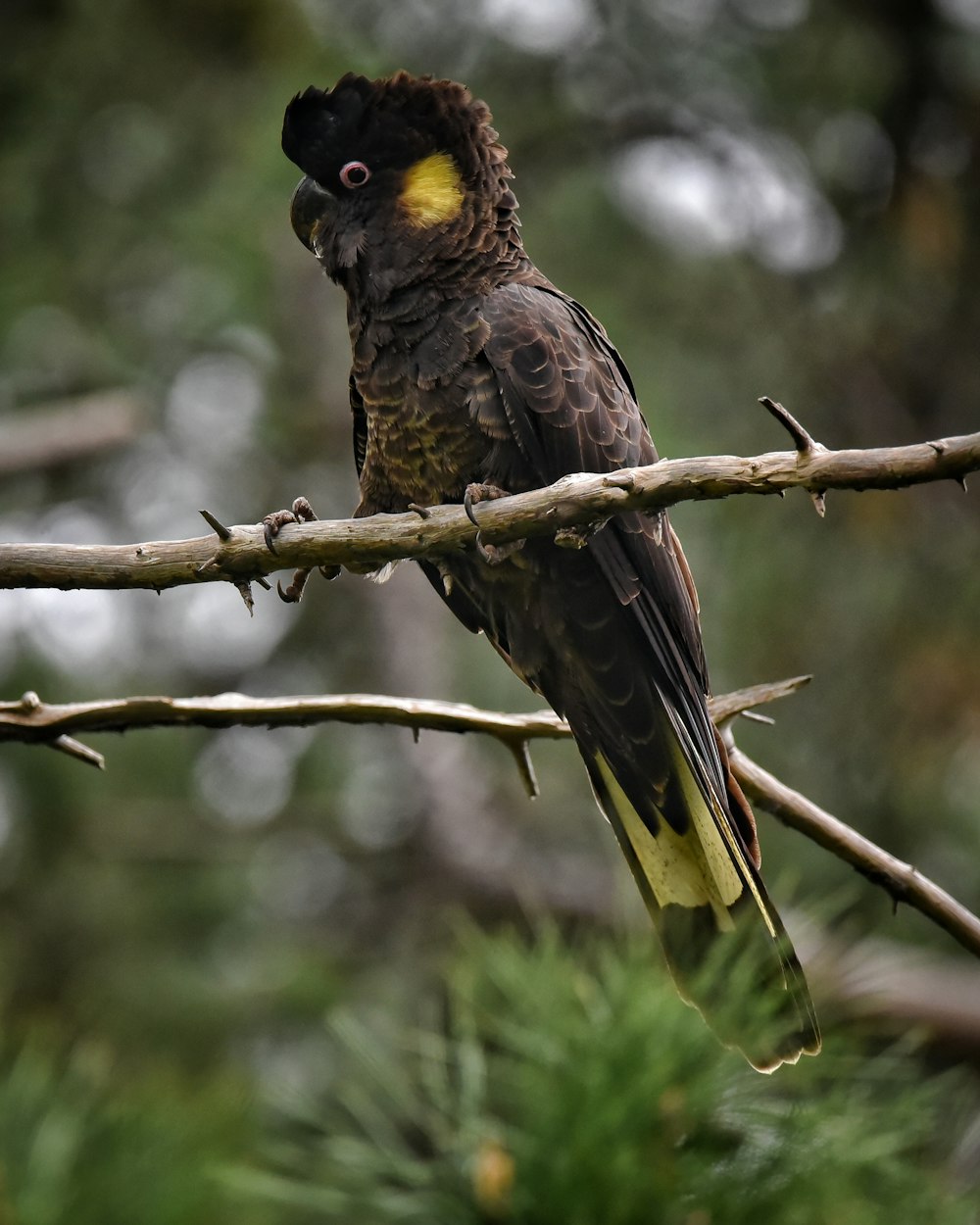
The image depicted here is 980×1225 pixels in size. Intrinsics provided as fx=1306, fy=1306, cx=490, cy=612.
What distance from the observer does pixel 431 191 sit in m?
3.43

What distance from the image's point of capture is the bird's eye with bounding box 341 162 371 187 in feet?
11.4

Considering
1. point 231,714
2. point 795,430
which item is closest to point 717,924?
point 231,714

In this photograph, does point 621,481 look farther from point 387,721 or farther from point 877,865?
point 877,865

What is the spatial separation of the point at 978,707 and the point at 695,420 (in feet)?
6.92

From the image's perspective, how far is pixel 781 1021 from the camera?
Result: 2467 mm

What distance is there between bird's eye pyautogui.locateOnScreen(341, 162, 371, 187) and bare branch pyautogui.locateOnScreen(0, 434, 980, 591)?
1364mm

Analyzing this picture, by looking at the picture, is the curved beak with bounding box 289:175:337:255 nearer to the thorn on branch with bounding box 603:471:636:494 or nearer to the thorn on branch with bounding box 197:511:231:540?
the thorn on branch with bounding box 197:511:231:540

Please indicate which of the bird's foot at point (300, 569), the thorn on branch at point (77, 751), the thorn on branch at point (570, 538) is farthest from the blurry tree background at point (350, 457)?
the thorn on branch at point (570, 538)

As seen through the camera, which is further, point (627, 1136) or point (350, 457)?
point (350, 457)

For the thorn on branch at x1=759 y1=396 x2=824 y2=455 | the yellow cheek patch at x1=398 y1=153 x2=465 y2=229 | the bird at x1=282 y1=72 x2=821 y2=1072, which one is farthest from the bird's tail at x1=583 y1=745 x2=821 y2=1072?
the yellow cheek patch at x1=398 y1=153 x2=465 y2=229

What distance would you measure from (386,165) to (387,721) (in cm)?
181

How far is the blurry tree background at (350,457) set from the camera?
552 centimetres

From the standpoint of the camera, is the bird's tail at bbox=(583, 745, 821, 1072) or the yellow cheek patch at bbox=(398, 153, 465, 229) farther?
the yellow cheek patch at bbox=(398, 153, 465, 229)

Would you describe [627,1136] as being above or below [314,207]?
below
